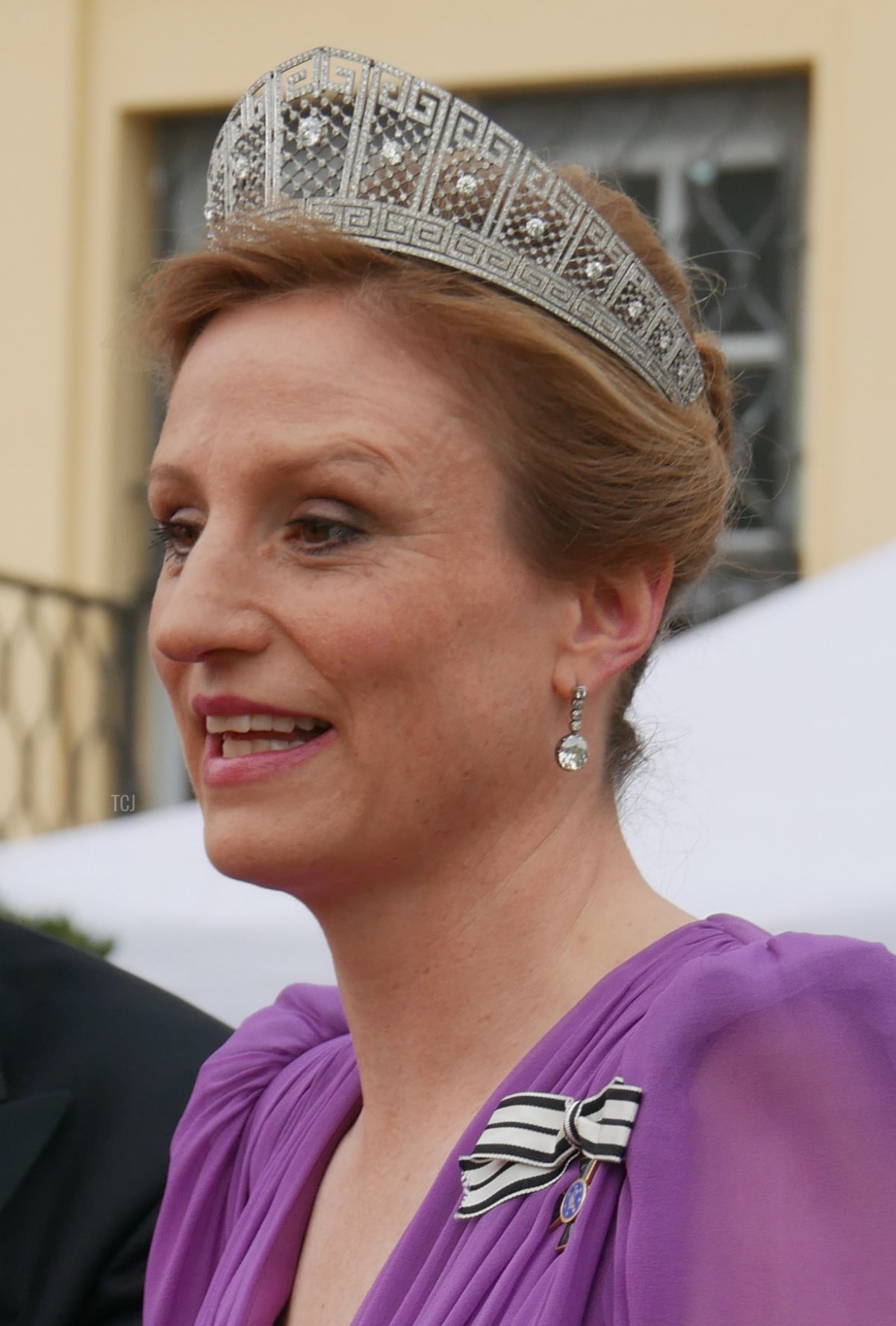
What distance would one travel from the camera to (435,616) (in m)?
1.45

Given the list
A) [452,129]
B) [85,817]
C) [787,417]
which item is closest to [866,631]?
[452,129]

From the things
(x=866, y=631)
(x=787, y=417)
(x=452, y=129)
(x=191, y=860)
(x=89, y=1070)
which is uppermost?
(x=787, y=417)

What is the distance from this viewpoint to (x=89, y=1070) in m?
2.19

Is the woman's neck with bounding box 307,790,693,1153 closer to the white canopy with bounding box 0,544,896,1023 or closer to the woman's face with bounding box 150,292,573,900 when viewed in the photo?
the woman's face with bounding box 150,292,573,900

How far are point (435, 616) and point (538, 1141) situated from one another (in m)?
0.41

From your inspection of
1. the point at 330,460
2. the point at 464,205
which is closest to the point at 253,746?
the point at 330,460

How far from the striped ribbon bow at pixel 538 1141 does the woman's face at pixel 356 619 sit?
224 mm

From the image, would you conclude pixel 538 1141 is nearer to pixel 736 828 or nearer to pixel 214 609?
pixel 214 609

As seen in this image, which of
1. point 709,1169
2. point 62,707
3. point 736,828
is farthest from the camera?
point 62,707

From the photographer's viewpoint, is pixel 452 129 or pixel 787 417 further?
pixel 787 417

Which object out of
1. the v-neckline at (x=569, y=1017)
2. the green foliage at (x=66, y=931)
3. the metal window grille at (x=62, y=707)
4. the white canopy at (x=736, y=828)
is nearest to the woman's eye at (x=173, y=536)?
the v-neckline at (x=569, y=1017)

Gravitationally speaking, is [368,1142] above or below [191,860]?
below

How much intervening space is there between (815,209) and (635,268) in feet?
12.1

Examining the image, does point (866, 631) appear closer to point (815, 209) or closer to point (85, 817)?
point (815, 209)
